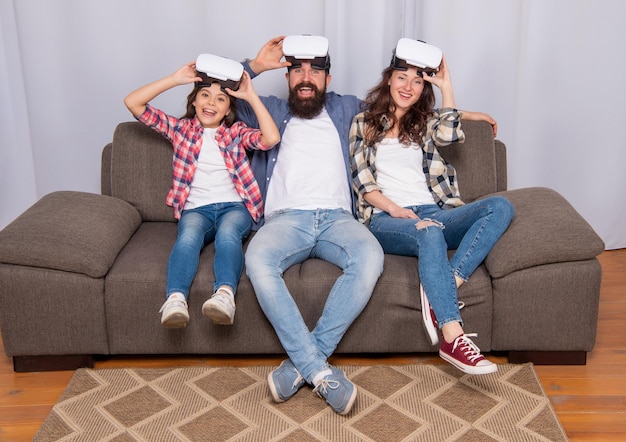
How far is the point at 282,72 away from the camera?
3.31m

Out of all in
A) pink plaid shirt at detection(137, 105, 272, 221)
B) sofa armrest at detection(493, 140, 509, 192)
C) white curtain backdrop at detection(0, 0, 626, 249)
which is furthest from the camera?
white curtain backdrop at detection(0, 0, 626, 249)

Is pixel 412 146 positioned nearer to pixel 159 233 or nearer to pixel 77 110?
pixel 159 233

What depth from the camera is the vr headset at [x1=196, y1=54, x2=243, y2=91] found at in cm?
262

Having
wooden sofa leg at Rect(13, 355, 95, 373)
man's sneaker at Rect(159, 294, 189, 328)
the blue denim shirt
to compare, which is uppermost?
the blue denim shirt

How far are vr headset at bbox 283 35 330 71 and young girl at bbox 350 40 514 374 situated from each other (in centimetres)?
25

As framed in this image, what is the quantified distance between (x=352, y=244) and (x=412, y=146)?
0.54 m

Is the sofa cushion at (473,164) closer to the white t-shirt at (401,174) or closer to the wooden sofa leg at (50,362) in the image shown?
the white t-shirt at (401,174)

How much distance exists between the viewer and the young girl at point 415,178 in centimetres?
246

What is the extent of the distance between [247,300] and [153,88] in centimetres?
89

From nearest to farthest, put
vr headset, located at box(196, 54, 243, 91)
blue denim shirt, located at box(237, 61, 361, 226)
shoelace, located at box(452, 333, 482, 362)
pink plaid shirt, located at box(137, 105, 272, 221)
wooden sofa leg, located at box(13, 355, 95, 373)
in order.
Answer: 1. shoelace, located at box(452, 333, 482, 362)
2. wooden sofa leg, located at box(13, 355, 95, 373)
3. vr headset, located at box(196, 54, 243, 91)
4. pink plaid shirt, located at box(137, 105, 272, 221)
5. blue denim shirt, located at box(237, 61, 361, 226)

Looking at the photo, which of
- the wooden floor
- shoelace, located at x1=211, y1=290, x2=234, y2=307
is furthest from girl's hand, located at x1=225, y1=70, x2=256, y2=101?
the wooden floor

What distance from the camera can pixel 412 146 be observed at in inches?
109

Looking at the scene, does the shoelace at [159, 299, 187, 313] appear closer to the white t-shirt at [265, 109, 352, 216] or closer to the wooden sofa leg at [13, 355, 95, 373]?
the wooden sofa leg at [13, 355, 95, 373]

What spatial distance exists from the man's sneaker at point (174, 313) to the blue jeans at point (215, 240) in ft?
0.18
